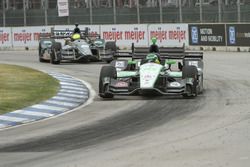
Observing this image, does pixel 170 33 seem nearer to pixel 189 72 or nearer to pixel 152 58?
pixel 152 58

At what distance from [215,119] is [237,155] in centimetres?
324

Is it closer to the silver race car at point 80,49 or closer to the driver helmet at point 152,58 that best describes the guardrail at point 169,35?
the silver race car at point 80,49

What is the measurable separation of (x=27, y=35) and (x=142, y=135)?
3112 cm

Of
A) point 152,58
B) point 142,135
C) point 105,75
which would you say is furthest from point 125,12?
point 142,135

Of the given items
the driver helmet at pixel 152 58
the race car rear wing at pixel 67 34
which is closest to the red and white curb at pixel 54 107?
the driver helmet at pixel 152 58

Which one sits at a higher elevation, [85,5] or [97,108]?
[85,5]

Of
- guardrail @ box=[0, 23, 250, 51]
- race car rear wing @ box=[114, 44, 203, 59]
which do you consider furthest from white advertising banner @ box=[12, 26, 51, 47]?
race car rear wing @ box=[114, 44, 203, 59]

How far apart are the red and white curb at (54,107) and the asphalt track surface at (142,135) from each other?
0.41 meters

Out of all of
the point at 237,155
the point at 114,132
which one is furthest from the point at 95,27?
the point at 237,155

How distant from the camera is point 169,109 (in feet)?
43.5

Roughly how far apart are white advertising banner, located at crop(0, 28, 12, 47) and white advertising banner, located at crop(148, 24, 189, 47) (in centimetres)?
1057

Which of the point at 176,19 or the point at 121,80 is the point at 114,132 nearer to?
the point at 121,80

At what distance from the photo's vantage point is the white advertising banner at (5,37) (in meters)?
41.0

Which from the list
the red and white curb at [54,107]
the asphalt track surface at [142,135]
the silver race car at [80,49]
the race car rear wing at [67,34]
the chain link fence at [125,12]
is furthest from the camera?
the chain link fence at [125,12]
